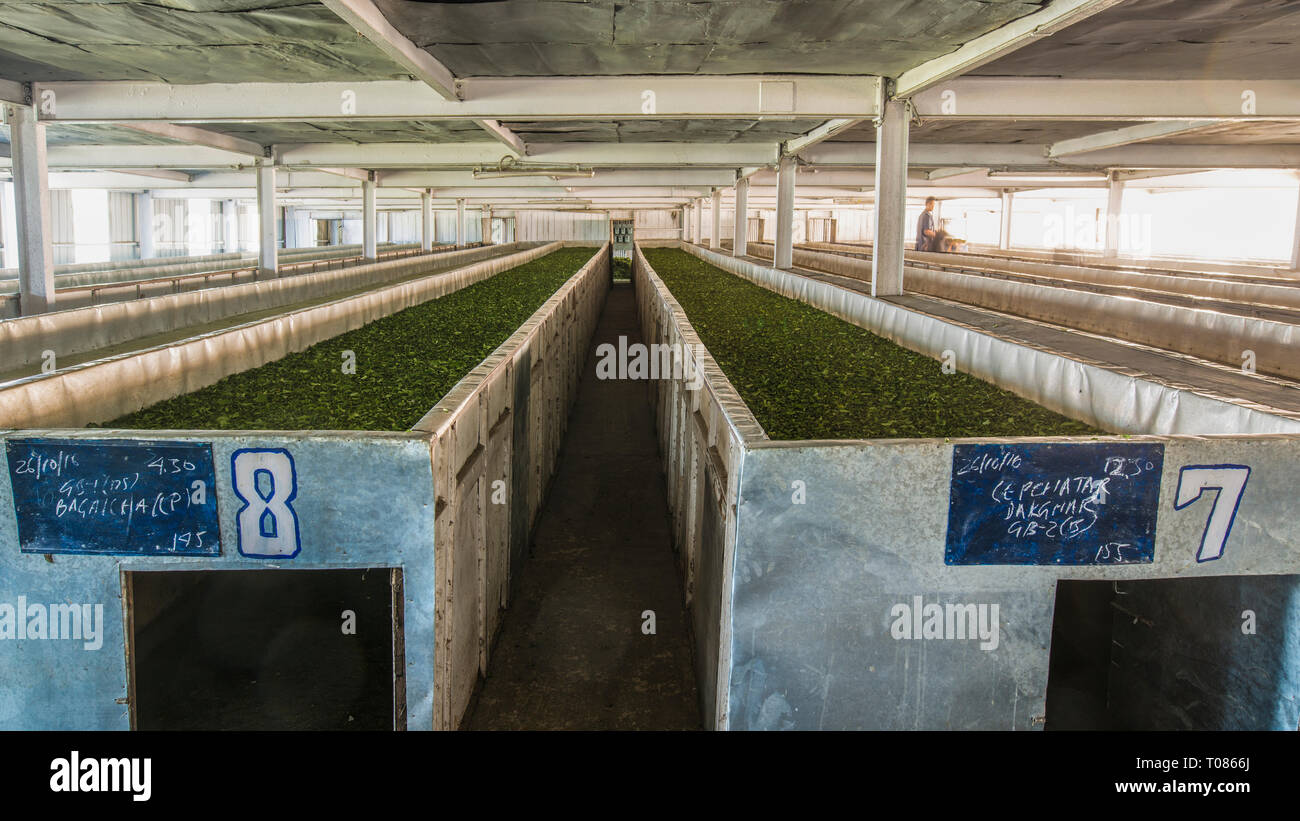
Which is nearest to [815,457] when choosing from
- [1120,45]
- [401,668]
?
[401,668]

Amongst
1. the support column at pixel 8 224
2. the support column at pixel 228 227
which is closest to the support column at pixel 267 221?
the support column at pixel 8 224

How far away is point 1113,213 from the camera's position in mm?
20625

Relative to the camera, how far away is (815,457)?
2744 mm

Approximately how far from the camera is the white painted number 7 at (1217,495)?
9.39ft

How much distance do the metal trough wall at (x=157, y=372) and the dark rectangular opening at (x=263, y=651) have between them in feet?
2.78

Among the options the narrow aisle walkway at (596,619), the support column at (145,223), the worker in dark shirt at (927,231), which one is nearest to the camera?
the narrow aisle walkway at (596,619)

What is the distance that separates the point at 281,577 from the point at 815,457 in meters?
3.63

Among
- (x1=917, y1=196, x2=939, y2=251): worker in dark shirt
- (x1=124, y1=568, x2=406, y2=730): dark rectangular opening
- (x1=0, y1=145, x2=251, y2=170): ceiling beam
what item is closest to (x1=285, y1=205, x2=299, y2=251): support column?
(x1=0, y1=145, x2=251, y2=170): ceiling beam

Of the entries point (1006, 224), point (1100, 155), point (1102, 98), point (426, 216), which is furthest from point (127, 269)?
point (1006, 224)

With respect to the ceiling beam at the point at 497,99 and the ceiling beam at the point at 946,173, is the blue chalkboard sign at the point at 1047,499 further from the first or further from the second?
the ceiling beam at the point at 946,173

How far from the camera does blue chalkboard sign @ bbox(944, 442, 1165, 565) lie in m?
2.79

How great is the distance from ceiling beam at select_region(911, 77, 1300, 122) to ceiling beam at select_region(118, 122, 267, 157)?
1115cm

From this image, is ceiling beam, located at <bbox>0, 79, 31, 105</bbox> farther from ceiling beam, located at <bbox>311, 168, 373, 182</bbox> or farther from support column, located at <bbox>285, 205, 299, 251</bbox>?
support column, located at <bbox>285, 205, 299, 251</bbox>
